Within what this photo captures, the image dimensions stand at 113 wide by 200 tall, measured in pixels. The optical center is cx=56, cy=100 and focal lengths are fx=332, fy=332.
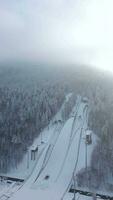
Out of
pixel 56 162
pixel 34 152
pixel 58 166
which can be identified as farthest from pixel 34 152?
pixel 58 166

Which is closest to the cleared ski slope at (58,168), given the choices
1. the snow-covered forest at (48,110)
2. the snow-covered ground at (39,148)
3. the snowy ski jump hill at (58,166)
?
the snowy ski jump hill at (58,166)

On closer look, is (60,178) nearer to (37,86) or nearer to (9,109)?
(9,109)

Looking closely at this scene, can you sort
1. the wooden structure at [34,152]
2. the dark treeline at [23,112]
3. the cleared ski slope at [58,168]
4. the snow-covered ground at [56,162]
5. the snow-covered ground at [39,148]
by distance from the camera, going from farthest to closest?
1. the dark treeline at [23,112]
2. the wooden structure at [34,152]
3. the snow-covered ground at [39,148]
4. the snow-covered ground at [56,162]
5. the cleared ski slope at [58,168]

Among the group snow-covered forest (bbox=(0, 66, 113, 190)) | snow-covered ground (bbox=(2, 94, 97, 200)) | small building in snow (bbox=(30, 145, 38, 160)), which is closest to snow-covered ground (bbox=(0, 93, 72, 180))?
snow-covered ground (bbox=(2, 94, 97, 200))

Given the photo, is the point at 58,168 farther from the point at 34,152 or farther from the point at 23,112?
the point at 23,112

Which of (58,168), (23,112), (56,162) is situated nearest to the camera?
(58,168)

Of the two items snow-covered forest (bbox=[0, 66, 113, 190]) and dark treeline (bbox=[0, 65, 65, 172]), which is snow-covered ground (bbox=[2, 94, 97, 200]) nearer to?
dark treeline (bbox=[0, 65, 65, 172])

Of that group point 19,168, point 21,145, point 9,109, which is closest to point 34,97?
point 9,109

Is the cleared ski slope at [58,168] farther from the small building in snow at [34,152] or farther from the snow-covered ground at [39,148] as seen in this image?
the small building in snow at [34,152]
